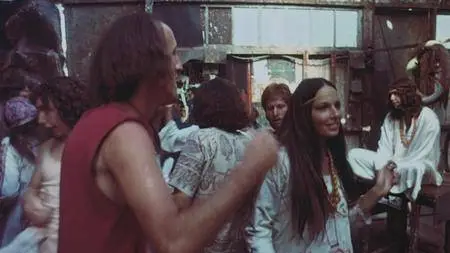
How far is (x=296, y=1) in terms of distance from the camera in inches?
408

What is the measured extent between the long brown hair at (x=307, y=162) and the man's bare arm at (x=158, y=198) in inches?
52.2

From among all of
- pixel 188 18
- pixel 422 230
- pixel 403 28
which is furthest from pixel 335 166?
pixel 403 28

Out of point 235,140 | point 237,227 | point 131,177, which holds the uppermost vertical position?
point 131,177

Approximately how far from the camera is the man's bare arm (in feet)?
4.44

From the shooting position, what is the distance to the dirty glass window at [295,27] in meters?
10.3

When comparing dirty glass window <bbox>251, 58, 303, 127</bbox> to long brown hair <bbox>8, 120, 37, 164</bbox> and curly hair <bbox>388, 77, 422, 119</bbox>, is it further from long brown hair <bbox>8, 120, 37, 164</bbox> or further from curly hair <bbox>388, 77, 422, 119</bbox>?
long brown hair <bbox>8, 120, 37, 164</bbox>

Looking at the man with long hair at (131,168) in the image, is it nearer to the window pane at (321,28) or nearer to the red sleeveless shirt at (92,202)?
the red sleeveless shirt at (92,202)

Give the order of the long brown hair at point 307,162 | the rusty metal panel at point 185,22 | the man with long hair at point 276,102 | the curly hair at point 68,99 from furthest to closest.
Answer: the rusty metal panel at point 185,22
the man with long hair at point 276,102
the curly hair at point 68,99
the long brown hair at point 307,162

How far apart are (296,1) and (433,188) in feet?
17.7

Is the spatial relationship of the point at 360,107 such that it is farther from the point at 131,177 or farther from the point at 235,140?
the point at 131,177

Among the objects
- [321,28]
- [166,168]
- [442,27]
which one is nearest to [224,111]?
[166,168]

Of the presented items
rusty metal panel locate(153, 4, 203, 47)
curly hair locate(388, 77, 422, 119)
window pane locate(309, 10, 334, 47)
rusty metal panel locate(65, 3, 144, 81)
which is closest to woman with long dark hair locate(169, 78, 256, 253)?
curly hair locate(388, 77, 422, 119)

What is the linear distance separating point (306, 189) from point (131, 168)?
1.52 m

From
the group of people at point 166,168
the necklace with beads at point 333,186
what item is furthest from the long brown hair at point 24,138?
the necklace with beads at point 333,186
